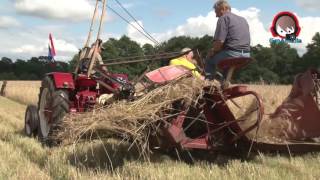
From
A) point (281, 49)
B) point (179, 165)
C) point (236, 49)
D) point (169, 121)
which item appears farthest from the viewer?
point (281, 49)

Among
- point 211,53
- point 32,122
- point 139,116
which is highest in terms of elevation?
point 211,53

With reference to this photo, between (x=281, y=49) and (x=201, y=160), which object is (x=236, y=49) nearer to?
(x=201, y=160)

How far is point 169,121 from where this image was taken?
5.36m

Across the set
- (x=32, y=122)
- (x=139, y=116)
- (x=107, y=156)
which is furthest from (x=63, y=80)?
(x=139, y=116)

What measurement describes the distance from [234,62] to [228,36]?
1094 mm

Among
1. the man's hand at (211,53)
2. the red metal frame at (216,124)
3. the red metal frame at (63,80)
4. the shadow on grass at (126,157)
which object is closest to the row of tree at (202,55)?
the man's hand at (211,53)

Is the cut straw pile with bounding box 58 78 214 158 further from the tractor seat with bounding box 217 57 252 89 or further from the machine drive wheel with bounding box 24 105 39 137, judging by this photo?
the machine drive wheel with bounding box 24 105 39 137

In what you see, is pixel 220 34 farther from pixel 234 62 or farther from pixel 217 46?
pixel 234 62

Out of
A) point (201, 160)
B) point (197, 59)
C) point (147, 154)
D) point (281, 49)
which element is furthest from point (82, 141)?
point (281, 49)

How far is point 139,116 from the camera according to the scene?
204 inches

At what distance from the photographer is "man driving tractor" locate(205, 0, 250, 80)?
632 centimetres

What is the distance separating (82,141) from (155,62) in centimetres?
180

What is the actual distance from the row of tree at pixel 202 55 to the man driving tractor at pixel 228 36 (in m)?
0.37

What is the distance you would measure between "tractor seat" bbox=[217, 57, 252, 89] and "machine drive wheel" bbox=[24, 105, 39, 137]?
450cm
